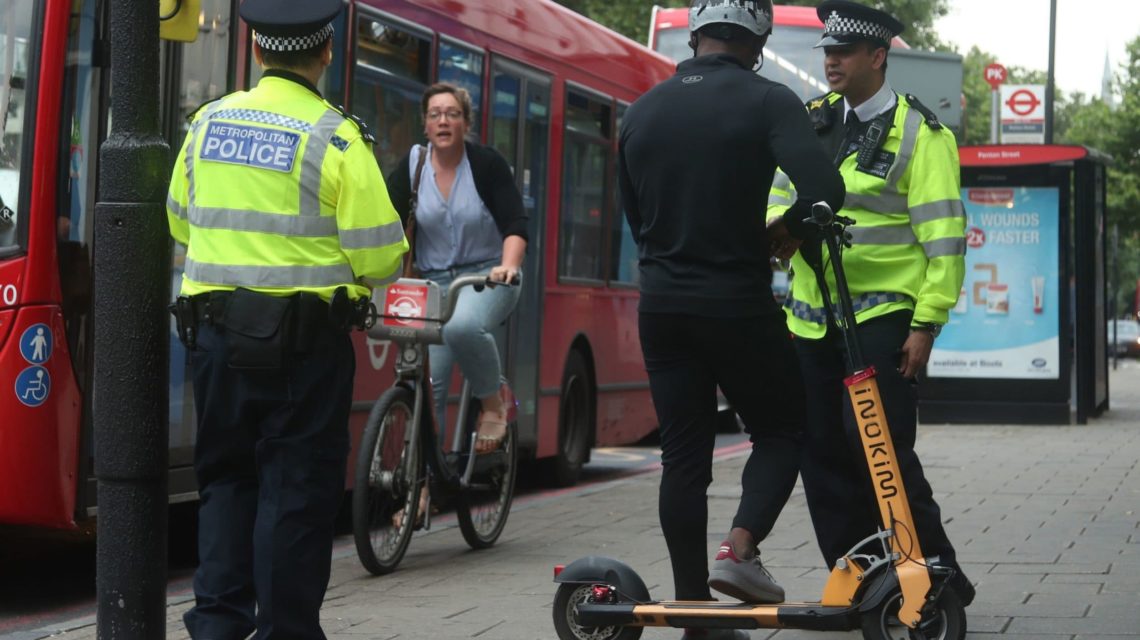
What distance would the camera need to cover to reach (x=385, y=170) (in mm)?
9086

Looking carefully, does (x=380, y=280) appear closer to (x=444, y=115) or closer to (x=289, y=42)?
(x=289, y=42)

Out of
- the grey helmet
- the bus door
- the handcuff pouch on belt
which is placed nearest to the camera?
the handcuff pouch on belt

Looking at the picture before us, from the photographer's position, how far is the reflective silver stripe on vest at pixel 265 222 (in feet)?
15.3

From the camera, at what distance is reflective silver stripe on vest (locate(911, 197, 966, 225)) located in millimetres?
5551

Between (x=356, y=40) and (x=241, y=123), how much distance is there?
4.12 meters

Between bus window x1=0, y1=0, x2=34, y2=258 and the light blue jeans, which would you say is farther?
the light blue jeans

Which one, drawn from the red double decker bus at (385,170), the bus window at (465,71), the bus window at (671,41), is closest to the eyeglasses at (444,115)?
the red double decker bus at (385,170)

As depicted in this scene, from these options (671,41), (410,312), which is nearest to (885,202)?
(410,312)

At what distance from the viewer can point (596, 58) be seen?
12.1m

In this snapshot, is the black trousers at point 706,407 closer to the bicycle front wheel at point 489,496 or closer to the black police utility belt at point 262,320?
the black police utility belt at point 262,320

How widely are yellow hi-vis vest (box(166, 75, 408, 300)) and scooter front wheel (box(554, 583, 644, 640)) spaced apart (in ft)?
3.72

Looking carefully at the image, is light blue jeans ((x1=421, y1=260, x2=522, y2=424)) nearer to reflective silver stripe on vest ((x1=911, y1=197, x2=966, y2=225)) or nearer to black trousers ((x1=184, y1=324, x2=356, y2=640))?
reflective silver stripe on vest ((x1=911, y1=197, x2=966, y2=225))

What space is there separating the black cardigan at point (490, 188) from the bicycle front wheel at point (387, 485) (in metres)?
0.90

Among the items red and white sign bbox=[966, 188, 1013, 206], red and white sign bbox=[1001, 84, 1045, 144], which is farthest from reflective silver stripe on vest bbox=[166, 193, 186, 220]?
red and white sign bbox=[1001, 84, 1045, 144]
